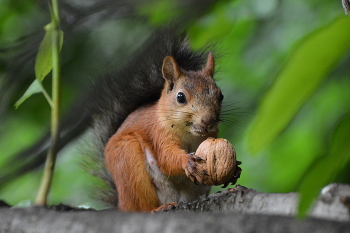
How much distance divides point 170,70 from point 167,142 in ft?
0.95

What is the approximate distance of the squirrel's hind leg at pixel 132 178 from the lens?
4.62 feet

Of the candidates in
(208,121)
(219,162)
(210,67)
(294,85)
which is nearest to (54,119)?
(219,162)

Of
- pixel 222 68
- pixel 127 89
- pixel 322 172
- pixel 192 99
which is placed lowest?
pixel 322 172

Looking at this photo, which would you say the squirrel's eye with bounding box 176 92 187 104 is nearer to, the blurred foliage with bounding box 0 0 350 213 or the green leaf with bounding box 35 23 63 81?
the blurred foliage with bounding box 0 0 350 213

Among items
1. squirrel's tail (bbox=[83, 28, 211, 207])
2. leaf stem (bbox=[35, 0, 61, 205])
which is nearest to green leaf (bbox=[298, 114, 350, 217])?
leaf stem (bbox=[35, 0, 61, 205])

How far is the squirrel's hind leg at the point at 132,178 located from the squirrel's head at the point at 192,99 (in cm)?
17

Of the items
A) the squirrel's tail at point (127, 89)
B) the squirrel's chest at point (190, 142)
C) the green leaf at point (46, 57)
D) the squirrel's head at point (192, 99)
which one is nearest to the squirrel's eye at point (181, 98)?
the squirrel's head at point (192, 99)

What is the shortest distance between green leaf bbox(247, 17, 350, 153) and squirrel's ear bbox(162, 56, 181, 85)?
127 centimetres

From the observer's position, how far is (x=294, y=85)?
0.29 metres

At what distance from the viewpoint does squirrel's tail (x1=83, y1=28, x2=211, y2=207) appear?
5.64 feet

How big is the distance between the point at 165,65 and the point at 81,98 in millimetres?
462

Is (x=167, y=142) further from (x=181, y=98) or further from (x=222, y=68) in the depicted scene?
(x=222, y=68)

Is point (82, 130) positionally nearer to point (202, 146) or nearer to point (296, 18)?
point (202, 146)

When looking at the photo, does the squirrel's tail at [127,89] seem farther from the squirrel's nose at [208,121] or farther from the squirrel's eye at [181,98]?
the squirrel's nose at [208,121]
